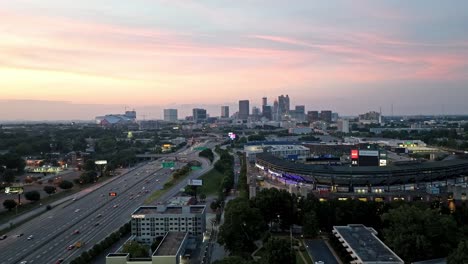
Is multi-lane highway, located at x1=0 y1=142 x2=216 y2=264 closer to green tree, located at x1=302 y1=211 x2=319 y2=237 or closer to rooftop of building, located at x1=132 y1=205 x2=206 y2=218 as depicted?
rooftop of building, located at x1=132 y1=205 x2=206 y2=218

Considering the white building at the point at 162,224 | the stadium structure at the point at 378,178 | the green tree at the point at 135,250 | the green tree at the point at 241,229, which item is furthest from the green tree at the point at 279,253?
the stadium structure at the point at 378,178

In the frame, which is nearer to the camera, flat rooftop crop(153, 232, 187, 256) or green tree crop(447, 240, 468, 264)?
green tree crop(447, 240, 468, 264)

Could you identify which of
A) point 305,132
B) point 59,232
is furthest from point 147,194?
point 305,132

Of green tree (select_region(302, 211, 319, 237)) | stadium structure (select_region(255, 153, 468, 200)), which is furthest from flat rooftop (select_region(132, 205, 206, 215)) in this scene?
stadium structure (select_region(255, 153, 468, 200))

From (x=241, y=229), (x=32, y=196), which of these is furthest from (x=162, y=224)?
(x=32, y=196)

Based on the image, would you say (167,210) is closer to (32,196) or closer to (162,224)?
(162,224)

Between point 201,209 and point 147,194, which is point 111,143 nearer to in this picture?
point 147,194

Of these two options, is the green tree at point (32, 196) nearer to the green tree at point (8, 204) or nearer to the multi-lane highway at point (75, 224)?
the multi-lane highway at point (75, 224)
